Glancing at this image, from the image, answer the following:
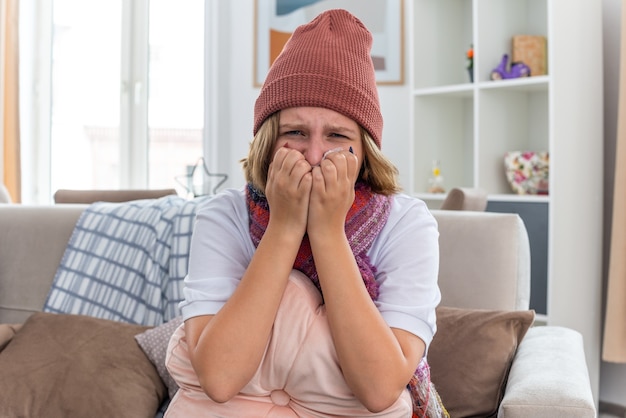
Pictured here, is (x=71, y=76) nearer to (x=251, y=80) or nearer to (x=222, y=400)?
(x=251, y=80)

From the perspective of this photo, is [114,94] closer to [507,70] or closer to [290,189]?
[507,70]

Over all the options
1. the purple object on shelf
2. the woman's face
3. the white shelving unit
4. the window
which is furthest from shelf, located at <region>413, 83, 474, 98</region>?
the woman's face

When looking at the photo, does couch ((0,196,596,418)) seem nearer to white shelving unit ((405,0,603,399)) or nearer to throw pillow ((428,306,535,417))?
throw pillow ((428,306,535,417))

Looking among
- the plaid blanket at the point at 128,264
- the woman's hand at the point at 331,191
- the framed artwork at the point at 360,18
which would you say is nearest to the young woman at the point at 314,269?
the woman's hand at the point at 331,191

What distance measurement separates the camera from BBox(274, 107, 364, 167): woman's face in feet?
4.23

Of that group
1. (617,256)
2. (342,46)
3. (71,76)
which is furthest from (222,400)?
(71,76)

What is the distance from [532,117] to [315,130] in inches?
96.9

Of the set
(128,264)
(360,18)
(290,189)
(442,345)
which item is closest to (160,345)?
(128,264)

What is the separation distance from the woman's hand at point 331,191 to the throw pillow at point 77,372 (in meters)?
0.83

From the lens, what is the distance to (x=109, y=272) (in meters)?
2.24

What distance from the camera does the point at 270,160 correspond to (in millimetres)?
1342

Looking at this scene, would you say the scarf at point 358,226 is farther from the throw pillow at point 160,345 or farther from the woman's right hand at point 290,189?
the throw pillow at point 160,345

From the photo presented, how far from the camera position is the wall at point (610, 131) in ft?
10.6

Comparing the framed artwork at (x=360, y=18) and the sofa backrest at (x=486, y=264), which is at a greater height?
the framed artwork at (x=360, y=18)
